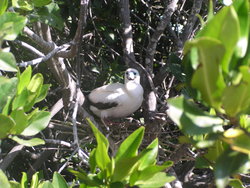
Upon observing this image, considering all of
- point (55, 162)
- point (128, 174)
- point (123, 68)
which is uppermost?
point (128, 174)

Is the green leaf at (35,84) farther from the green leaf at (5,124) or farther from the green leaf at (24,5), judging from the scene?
the green leaf at (24,5)

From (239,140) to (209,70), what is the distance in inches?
7.0

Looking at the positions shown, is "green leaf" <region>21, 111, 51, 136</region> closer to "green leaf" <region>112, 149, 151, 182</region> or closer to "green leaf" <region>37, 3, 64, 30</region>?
"green leaf" <region>112, 149, 151, 182</region>

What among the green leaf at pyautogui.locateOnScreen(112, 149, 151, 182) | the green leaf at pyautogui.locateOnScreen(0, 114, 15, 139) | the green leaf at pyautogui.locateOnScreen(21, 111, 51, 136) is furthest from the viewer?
the green leaf at pyautogui.locateOnScreen(21, 111, 51, 136)

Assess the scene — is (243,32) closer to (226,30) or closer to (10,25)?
(226,30)

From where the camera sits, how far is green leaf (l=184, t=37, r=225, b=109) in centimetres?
95

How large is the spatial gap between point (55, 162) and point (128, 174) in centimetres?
211

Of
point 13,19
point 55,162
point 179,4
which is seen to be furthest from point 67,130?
point 13,19

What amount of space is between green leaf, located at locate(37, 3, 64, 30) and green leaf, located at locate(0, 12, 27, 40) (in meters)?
0.75

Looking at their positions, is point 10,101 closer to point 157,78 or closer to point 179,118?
point 179,118

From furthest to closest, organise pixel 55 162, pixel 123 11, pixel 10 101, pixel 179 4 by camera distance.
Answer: pixel 179 4
pixel 55 162
pixel 123 11
pixel 10 101

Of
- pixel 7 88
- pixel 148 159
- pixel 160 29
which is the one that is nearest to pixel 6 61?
pixel 7 88

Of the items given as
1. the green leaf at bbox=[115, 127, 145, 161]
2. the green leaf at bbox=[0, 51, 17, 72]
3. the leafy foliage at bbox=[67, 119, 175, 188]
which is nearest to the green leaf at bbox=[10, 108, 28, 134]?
the green leaf at bbox=[0, 51, 17, 72]

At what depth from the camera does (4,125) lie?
4.65ft
